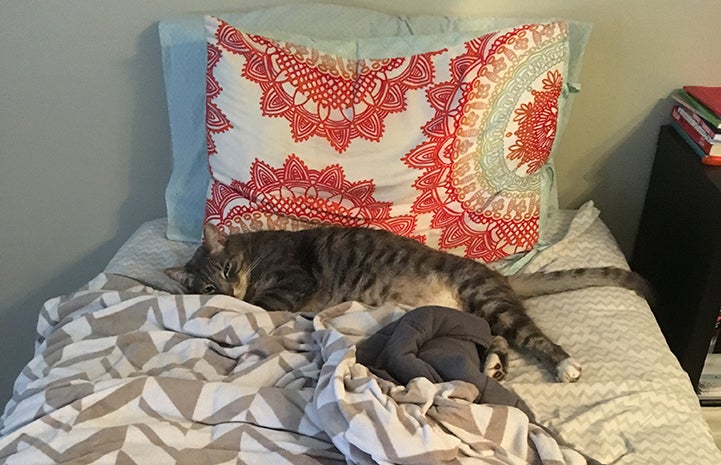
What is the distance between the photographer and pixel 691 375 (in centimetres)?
175

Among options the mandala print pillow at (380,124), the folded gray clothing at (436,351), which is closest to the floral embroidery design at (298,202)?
the mandala print pillow at (380,124)

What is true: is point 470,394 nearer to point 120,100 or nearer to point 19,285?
point 120,100

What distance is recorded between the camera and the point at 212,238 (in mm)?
1589

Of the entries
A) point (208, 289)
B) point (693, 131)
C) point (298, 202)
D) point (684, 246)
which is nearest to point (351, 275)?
point (298, 202)

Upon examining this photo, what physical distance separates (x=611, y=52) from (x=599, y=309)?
29.8 inches

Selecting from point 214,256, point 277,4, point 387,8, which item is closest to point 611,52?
point 387,8

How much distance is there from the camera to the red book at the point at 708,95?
169cm

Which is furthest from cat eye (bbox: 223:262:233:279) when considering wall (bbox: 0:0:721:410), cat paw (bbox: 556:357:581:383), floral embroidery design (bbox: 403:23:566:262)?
cat paw (bbox: 556:357:581:383)

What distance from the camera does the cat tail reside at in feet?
5.21

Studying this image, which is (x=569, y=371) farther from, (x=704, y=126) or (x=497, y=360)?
(x=704, y=126)

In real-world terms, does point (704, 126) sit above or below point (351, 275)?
above

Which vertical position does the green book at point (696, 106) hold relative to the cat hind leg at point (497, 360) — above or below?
above

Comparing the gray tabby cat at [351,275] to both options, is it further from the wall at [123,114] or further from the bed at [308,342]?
the wall at [123,114]

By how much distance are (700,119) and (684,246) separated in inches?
12.6
